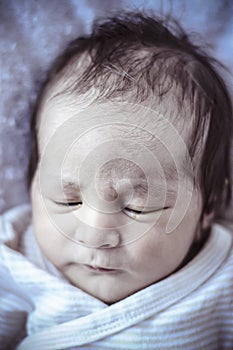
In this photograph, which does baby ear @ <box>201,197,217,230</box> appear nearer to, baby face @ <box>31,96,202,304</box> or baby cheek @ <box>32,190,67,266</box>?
baby face @ <box>31,96,202,304</box>

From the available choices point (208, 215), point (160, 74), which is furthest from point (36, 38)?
point (208, 215)

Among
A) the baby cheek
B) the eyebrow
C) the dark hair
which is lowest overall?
the baby cheek

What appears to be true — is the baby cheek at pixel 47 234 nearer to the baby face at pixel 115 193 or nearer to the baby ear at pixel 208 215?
the baby face at pixel 115 193

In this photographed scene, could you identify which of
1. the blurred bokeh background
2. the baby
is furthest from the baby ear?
the blurred bokeh background

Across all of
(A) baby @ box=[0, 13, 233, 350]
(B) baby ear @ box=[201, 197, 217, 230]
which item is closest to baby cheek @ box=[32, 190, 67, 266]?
(A) baby @ box=[0, 13, 233, 350]

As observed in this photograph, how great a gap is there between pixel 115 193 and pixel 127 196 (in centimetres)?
1

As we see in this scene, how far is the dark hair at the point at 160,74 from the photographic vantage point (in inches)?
17.2

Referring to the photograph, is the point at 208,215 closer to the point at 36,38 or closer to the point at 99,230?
the point at 99,230

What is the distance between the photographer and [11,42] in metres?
0.47

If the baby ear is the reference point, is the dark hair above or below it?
above

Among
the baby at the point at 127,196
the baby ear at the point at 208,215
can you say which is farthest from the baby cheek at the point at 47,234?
the baby ear at the point at 208,215

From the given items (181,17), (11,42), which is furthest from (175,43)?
(11,42)

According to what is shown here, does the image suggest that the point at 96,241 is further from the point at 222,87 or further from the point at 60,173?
the point at 222,87

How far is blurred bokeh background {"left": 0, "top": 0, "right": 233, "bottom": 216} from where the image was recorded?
460 millimetres
